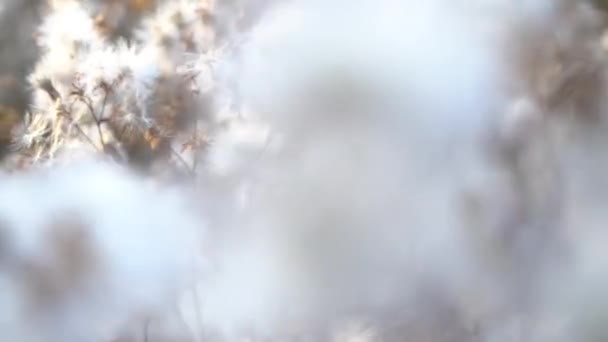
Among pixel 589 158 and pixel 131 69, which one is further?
pixel 589 158

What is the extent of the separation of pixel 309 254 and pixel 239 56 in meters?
0.22

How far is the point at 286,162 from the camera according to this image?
0.90 metres

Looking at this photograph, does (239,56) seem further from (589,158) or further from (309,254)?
(589,158)

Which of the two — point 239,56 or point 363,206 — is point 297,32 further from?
point 363,206

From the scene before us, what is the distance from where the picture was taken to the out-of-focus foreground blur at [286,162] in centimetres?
87

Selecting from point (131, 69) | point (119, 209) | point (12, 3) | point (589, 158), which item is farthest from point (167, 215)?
point (589, 158)

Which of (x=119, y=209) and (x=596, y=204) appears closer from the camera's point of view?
(x=119, y=209)

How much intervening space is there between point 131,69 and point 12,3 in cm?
15

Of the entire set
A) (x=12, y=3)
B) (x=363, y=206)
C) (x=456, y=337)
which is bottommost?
(x=456, y=337)

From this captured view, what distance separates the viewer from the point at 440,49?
913 millimetres

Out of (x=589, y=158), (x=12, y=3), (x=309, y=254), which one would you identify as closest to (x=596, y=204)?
(x=589, y=158)

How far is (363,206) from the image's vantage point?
0.91 m

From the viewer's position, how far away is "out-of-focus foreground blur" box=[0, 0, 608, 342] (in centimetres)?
87

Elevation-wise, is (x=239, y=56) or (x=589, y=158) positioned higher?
(x=239, y=56)
